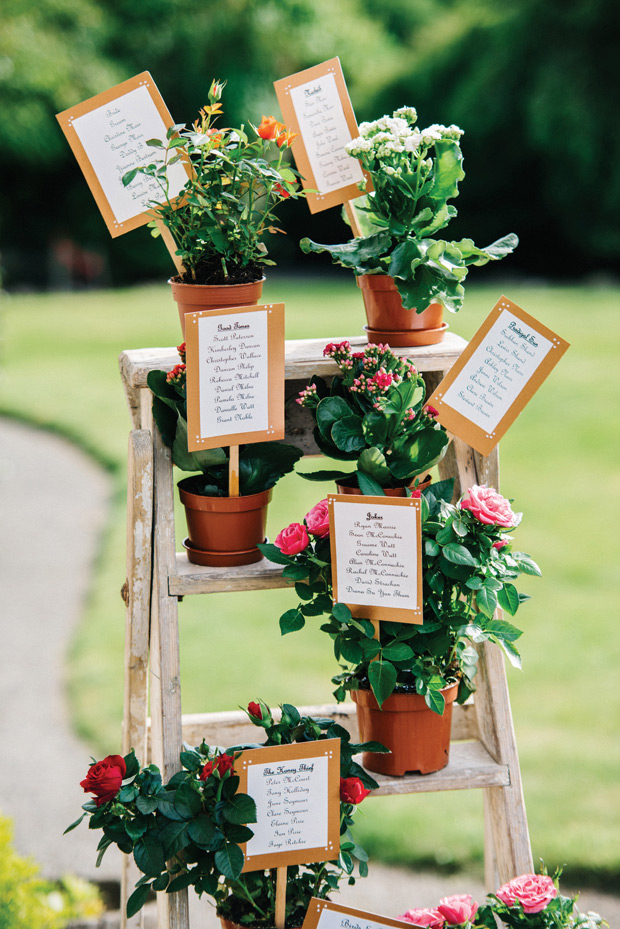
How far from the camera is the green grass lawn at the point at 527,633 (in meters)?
2.61

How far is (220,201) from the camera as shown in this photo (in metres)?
1.51

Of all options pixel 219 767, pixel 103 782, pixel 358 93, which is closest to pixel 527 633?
pixel 219 767

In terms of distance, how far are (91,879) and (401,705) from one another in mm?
1245

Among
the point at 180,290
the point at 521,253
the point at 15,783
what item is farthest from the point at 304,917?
the point at 521,253

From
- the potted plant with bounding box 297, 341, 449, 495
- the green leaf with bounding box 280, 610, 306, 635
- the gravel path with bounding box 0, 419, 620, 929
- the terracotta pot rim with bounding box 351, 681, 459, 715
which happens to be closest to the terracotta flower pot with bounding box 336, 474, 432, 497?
the potted plant with bounding box 297, 341, 449, 495

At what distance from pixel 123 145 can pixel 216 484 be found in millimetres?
579

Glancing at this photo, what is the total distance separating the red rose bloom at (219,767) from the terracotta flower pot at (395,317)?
29.0 inches

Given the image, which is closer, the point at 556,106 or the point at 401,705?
the point at 401,705

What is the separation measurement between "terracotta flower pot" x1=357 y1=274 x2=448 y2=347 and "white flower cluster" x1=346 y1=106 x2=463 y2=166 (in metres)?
0.20

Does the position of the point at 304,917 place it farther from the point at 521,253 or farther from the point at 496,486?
→ the point at 521,253

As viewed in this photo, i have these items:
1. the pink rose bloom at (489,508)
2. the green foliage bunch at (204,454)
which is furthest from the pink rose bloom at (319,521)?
the pink rose bloom at (489,508)

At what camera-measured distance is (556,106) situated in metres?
12.7

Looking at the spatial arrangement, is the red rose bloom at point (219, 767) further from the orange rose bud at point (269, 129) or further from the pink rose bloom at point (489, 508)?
the orange rose bud at point (269, 129)

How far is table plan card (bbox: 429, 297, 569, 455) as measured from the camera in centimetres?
156
